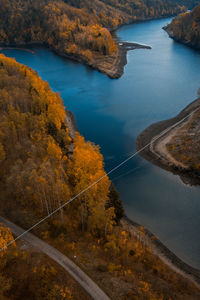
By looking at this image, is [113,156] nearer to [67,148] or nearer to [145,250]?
[67,148]

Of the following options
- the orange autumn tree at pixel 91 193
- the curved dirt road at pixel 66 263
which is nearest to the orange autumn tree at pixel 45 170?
the orange autumn tree at pixel 91 193

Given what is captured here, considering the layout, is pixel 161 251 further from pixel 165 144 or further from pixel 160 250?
pixel 165 144

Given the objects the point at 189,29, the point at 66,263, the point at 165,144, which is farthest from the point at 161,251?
the point at 189,29

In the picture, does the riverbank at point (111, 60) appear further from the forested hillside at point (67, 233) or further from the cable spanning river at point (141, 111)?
the forested hillside at point (67, 233)

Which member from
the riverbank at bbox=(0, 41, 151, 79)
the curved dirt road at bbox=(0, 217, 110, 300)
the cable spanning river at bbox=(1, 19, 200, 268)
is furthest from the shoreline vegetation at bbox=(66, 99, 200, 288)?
the riverbank at bbox=(0, 41, 151, 79)

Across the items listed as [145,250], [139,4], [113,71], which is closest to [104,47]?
[113,71]
